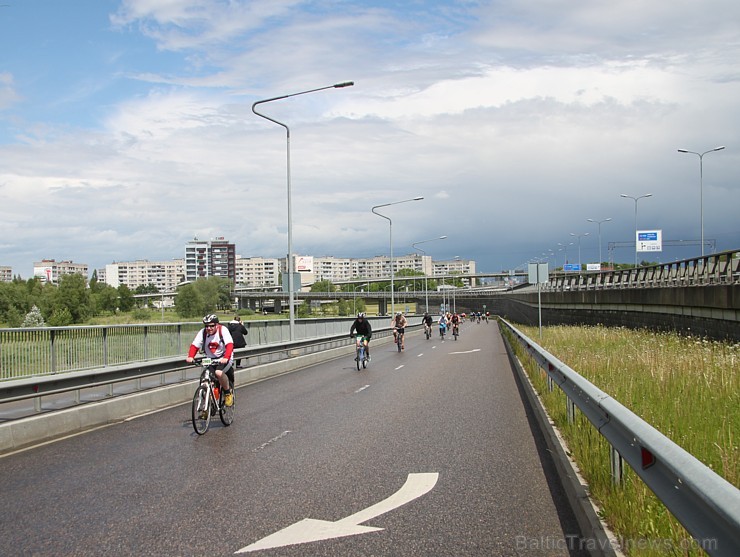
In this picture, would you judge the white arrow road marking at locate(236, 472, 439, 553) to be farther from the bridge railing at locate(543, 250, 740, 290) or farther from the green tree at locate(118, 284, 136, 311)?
the green tree at locate(118, 284, 136, 311)

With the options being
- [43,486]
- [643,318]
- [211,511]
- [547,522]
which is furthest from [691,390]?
[643,318]

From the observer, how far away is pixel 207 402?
10859mm

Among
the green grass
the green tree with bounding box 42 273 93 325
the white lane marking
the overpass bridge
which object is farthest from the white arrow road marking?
the green tree with bounding box 42 273 93 325

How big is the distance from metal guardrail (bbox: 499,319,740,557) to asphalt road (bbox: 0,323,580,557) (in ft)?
3.08

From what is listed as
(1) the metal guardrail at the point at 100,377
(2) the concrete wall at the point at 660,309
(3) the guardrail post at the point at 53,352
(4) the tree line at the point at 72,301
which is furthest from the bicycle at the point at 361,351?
(4) the tree line at the point at 72,301

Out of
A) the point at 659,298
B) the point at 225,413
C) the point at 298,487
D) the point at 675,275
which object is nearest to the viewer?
the point at 298,487

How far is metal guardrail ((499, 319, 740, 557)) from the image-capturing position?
3.14 meters

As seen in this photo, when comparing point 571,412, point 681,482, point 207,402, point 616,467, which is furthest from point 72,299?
point 681,482

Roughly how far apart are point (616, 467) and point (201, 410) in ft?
21.9

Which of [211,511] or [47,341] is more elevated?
[47,341]

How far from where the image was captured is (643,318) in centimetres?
3192

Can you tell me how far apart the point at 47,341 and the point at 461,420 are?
784cm

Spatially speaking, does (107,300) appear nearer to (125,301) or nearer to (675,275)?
(125,301)

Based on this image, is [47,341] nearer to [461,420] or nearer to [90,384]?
[90,384]
